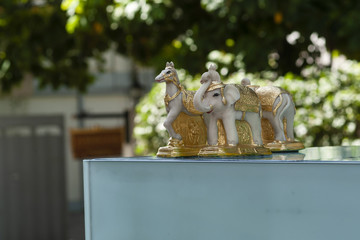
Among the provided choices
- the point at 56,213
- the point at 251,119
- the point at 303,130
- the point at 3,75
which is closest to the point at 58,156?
the point at 56,213

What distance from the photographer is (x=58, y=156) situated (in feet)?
20.9

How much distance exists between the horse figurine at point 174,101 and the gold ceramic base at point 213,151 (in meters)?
0.06

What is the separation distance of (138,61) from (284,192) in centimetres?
690

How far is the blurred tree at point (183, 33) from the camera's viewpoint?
17.4 ft

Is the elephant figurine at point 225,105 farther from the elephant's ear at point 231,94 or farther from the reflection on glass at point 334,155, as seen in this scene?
the reflection on glass at point 334,155

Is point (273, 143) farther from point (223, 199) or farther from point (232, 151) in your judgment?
point (223, 199)

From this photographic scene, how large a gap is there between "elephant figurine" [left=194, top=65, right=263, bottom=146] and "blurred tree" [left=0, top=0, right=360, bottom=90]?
318cm

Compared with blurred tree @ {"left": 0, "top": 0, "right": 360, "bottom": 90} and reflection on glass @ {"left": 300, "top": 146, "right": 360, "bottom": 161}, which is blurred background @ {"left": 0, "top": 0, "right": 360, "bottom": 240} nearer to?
blurred tree @ {"left": 0, "top": 0, "right": 360, "bottom": 90}

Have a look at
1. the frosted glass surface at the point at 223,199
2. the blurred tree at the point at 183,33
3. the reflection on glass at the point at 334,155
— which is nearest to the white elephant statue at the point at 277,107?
the reflection on glass at the point at 334,155

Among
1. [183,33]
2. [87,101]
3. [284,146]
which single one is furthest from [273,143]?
[87,101]

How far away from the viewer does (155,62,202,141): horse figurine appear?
1.81 m

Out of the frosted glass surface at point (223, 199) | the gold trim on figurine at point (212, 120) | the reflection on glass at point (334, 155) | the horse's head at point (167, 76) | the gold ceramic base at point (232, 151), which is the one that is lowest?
the frosted glass surface at point (223, 199)

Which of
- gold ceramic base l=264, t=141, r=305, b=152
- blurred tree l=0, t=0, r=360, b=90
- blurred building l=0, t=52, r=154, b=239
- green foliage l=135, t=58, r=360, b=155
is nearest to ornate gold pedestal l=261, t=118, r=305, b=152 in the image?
gold ceramic base l=264, t=141, r=305, b=152

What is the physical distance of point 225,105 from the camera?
1.72m
